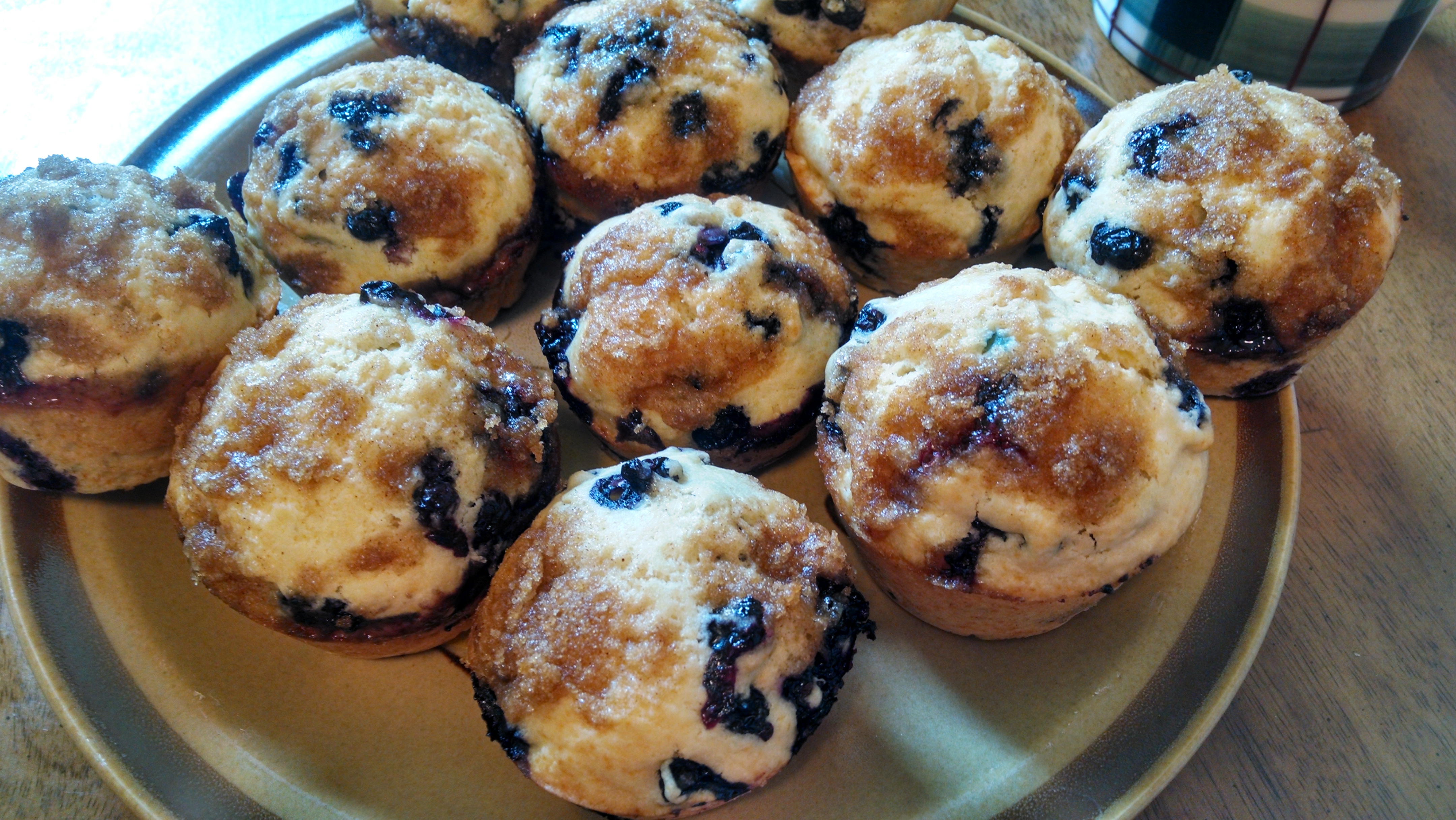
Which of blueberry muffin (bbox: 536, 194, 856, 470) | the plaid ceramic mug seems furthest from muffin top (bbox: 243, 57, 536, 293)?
the plaid ceramic mug

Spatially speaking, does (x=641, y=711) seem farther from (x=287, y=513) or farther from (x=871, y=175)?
(x=871, y=175)

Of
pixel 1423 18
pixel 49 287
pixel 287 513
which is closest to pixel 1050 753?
pixel 287 513

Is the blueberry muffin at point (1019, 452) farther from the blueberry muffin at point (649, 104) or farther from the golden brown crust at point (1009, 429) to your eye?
the blueberry muffin at point (649, 104)

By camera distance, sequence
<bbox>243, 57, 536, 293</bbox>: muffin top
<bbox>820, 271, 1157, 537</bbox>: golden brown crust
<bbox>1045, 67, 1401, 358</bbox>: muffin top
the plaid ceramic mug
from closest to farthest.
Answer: <bbox>820, 271, 1157, 537</bbox>: golden brown crust, <bbox>1045, 67, 1401, 358</bbox>: muffin top, <bbox>243, 57, 536, 293</bbox>: muffin top, the plaid ceramic mug

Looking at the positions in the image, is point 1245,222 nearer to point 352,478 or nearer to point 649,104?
point 649,104

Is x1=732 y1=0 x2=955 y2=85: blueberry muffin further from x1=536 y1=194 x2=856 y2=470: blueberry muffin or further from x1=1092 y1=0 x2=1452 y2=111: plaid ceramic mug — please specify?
x1=1092 y1=0 x2=1452 y2=111: plaid ceramic mug

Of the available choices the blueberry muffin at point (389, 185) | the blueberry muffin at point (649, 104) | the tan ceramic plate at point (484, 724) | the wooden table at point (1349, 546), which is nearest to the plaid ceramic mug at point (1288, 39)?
the wooden table at point (1349, 546)

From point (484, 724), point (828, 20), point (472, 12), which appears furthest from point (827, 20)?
point (484, 724)
